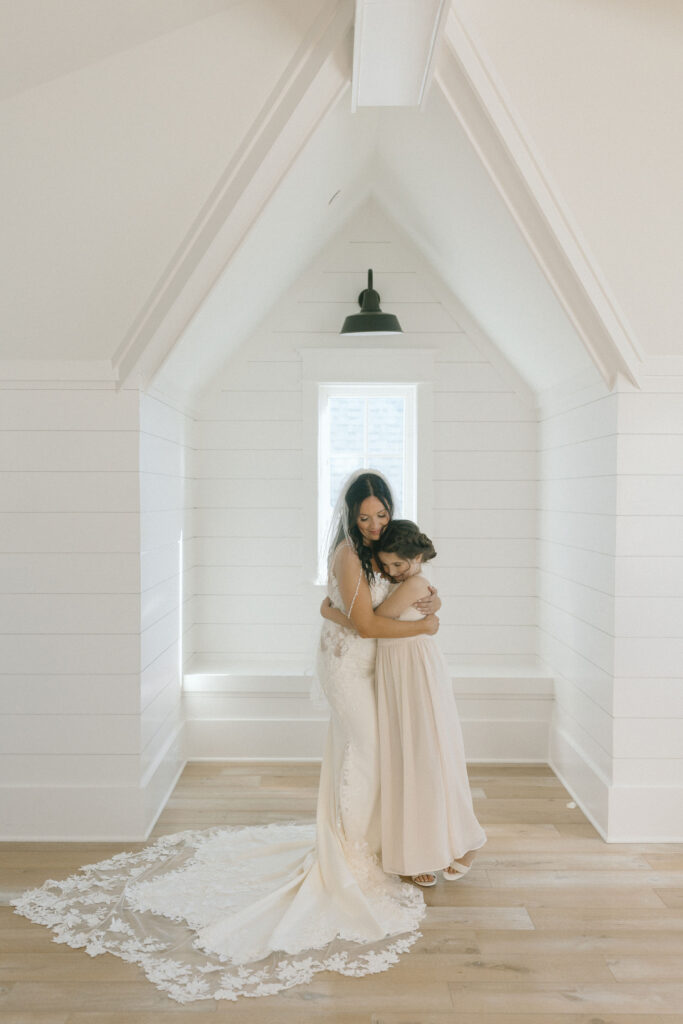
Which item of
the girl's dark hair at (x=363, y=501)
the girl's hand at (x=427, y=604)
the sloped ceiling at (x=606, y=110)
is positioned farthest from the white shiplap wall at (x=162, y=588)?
the sloped ceiling at (x=606, y=110)

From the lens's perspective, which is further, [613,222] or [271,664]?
[271,664]

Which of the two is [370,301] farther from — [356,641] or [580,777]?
[580,777]

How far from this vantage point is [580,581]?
13.9 ft

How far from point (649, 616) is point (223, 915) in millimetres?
2108

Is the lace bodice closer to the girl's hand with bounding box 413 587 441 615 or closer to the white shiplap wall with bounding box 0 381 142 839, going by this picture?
the girl's hand with bounding box 413 587 441 615

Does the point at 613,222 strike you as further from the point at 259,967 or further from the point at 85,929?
the point at 85,929

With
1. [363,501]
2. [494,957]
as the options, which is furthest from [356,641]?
[494,957]

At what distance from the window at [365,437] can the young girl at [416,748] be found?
6.16 feet

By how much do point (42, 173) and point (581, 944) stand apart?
3.24 meters

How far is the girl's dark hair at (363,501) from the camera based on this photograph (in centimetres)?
339

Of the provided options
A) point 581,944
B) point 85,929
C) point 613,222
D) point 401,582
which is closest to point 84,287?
point 401,582

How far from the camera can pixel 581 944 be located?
9.37 ft

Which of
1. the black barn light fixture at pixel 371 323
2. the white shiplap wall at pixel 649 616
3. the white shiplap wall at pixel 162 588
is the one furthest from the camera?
the black barn light fixture at pixel 371 323

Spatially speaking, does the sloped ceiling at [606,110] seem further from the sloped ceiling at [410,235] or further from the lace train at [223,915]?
the lace train at [223,915]
